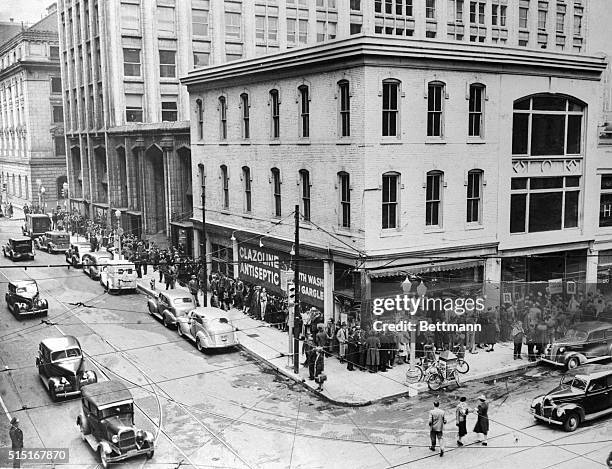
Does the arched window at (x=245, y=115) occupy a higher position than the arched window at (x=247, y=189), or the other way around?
the arched window at (x=245, y=115)

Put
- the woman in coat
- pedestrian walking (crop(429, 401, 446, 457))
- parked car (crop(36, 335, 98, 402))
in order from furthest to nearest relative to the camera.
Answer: the woman in coat
parked car (crop(36, 335, 98, 402))
pedestrian walking (crop(429, 401, 446, 457))

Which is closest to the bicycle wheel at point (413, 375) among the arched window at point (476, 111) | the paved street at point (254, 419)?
the paved street at point (254, 419)

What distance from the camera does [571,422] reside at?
66.8 feet

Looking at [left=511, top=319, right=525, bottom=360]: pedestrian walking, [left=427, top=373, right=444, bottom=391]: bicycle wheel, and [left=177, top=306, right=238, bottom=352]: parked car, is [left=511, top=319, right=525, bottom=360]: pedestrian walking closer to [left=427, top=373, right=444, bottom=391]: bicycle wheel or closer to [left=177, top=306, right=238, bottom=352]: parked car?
[left=427, top=373, right=444, bottom=391]: bicycle wheel

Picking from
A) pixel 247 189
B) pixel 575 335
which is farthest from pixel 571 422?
pixel 247 189

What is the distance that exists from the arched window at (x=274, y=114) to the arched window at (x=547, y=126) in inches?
448

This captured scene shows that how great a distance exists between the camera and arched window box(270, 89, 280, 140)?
1316 inches

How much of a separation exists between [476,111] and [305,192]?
28.3 feet

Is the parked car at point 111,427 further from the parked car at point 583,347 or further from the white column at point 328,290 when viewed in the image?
the parked car at point 583,347

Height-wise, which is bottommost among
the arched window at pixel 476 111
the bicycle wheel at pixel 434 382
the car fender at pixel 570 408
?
the bicycle wheel at pixel 434 382

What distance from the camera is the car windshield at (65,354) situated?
77.6ft

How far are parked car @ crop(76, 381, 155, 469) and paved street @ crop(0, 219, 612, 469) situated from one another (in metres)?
0.43

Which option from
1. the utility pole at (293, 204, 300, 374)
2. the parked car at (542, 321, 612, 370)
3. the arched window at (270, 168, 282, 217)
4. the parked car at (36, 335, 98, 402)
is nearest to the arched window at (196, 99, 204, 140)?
the arched window at (270, 168, 282, 217)

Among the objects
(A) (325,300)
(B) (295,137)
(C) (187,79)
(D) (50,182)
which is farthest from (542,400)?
(D) (50,182)
